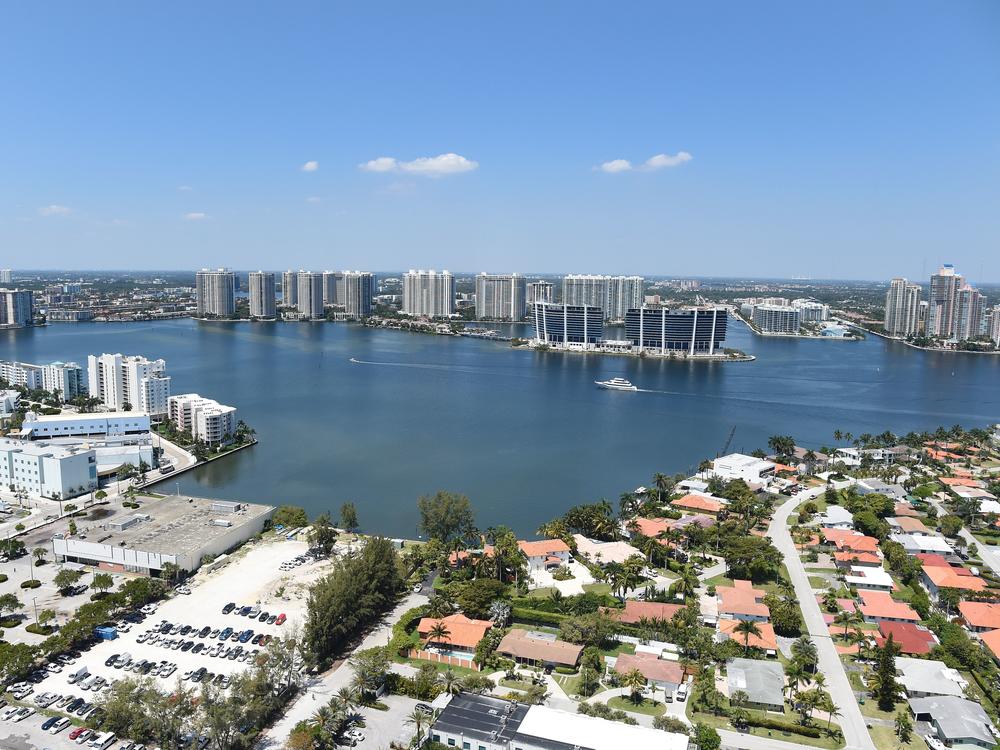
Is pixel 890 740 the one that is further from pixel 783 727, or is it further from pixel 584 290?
pixel 584 290

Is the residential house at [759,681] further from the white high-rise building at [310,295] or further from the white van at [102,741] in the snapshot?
the white high-rise building at [310,295]

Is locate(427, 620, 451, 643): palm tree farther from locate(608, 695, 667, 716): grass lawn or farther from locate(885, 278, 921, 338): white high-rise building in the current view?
locate(885, 278, 921, 338): white high-rise building

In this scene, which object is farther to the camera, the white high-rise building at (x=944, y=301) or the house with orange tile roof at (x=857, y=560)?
the white high-rise building at (x=944, y=301)

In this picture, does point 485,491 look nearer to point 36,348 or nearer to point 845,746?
point 845,746

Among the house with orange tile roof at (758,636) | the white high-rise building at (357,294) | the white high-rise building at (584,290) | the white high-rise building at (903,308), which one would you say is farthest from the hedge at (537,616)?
the white high-rise building at (357,294)

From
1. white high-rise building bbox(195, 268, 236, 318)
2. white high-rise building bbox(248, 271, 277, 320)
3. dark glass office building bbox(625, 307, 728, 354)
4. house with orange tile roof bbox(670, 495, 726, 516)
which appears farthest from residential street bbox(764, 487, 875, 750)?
white high-rise building bbox(195, 268, 236, 318)

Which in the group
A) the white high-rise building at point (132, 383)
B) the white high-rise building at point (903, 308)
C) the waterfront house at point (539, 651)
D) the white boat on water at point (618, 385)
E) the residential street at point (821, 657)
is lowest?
the residential street at point (821, 657)
